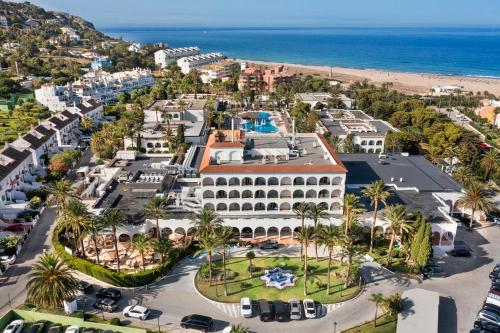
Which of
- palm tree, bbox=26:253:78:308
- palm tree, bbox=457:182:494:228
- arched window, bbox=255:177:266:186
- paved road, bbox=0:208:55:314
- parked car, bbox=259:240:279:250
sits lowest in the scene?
paved road, bbox=0:208:55:314

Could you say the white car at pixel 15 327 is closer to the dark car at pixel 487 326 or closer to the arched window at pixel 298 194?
the arched window at pixel 298 194

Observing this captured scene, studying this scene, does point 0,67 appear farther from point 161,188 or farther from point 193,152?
point 161,188

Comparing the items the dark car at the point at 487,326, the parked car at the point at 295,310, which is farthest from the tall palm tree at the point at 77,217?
the dark car at the point at 487,326

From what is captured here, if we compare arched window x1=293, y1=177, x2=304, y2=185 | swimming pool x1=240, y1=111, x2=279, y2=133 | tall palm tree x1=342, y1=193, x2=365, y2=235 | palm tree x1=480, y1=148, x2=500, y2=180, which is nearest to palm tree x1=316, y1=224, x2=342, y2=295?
tall palm tree x1=342, y1=193, x2=365, y2=235

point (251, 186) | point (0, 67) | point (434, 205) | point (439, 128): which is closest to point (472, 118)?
point (439, 128)

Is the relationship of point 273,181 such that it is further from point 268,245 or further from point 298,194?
point 268,245

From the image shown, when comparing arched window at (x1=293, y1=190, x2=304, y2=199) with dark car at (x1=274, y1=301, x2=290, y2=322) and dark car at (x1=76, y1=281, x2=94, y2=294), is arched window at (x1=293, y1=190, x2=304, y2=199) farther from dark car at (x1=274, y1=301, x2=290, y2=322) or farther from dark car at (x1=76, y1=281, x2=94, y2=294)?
dark car at (x1=76, y1=281, x2=94, y2=294)
